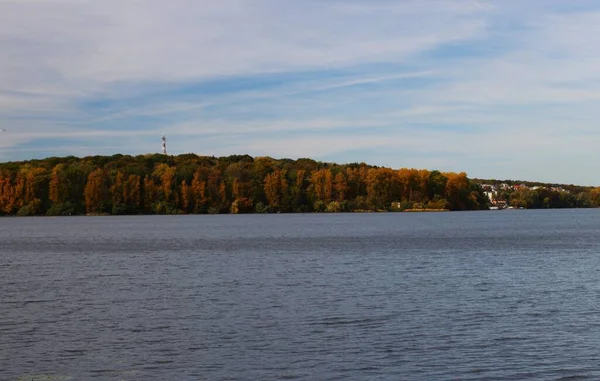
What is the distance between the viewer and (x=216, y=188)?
178 meters

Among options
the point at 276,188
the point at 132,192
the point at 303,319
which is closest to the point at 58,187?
the point at 132,192

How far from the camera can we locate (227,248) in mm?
61719

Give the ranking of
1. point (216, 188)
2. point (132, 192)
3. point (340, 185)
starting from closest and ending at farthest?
point (132, 192) → point (216, 188) → point (340, 185)

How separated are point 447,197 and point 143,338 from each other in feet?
567

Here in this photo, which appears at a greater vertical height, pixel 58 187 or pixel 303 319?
pixel 58 187

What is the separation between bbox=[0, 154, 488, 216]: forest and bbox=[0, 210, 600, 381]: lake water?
5121 inches

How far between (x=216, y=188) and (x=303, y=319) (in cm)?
15466

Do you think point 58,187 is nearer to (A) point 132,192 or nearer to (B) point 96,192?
(B) point 96,192

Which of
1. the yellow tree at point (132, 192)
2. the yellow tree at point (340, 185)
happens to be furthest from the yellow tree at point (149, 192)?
the yellow tree at point (340, 185)

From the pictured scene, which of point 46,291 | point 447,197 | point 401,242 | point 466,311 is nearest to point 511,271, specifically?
point 466,311

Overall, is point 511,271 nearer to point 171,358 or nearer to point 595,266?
point 595,266

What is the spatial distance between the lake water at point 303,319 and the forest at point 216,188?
13007 cm

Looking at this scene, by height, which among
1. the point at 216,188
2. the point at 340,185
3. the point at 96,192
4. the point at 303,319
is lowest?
the point at 303,319

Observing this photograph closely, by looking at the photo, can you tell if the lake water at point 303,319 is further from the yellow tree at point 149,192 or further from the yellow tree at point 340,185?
the yellow tree at point 340,185
